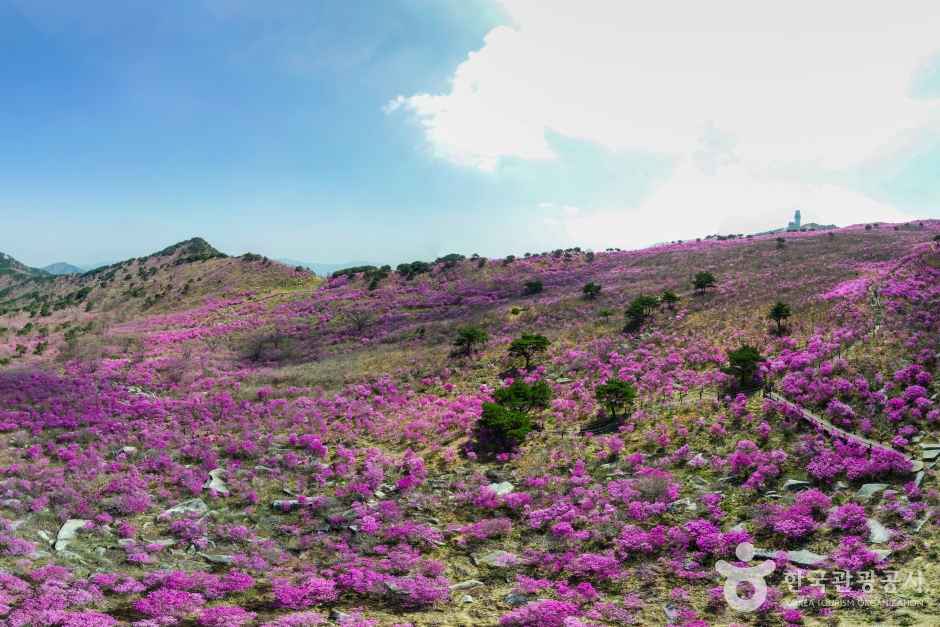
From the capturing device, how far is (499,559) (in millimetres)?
12016

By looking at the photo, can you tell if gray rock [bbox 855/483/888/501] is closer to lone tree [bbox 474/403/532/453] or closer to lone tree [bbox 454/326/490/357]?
lone tree [bbox 474/403/532/453]

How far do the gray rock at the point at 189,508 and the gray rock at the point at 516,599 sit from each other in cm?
1066

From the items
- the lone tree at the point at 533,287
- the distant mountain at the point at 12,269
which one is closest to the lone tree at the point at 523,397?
the lone tree at the point at 533,287

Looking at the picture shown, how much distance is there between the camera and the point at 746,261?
5206 centimetres

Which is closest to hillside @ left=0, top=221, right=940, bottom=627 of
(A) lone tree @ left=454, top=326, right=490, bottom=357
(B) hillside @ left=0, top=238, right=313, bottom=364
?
(A) lone tree @ left=454, top=326, right=490, bottom=357

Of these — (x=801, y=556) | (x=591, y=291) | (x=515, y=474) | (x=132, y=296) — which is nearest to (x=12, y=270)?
(x=132, y=296)

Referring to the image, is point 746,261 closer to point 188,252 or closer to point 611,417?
point 611,417

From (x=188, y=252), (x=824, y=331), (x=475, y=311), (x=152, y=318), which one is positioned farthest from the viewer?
(x=188, y=252)

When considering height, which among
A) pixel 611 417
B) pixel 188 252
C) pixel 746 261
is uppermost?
pixel 188 252

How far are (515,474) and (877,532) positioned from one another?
388 inches

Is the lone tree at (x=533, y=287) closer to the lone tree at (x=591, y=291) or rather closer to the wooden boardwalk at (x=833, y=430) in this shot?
the lone tree at (x=591, y=291)

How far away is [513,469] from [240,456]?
11.7m

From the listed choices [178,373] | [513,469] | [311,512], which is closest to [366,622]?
[311,512]

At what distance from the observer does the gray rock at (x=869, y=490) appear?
1152 cm
